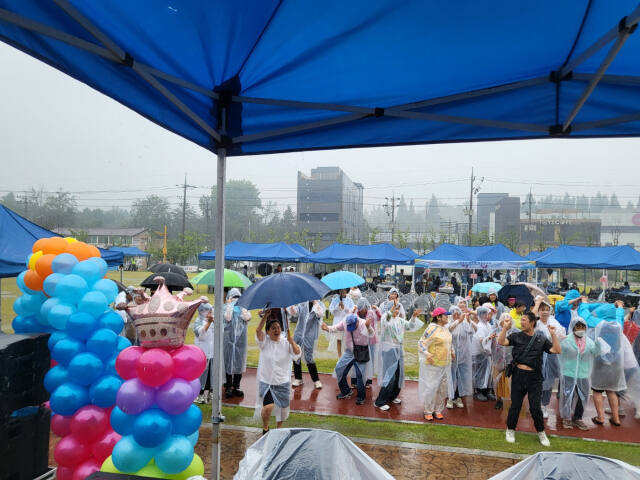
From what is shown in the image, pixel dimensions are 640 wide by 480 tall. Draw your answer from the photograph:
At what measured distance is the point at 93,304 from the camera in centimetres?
380

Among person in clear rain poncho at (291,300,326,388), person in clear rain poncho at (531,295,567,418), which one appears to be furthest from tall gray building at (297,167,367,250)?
person in clear rain poncho at (531,295,567,418)

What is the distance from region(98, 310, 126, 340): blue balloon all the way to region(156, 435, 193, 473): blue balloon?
1.43 metres

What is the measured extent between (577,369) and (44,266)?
22.6ft

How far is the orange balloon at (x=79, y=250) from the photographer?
14.5 ft

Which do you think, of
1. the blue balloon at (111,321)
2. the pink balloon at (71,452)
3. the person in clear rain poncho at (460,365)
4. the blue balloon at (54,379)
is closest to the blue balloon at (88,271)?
the blue balloon at (111,321)

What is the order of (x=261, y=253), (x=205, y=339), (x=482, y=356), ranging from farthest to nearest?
(x=261, y=253) → (x=482, y=356) → (x=205, y=339)

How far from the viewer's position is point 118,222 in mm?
76062

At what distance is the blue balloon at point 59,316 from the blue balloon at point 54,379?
1.24 feet

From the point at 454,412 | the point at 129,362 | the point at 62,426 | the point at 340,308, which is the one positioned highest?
the point at 129,362

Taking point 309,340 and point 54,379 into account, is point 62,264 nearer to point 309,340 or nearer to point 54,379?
point 54,379

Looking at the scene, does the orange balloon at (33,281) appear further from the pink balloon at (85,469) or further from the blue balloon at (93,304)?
the pink balloon at (85,469)

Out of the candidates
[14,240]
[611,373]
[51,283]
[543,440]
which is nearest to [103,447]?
[51,283]

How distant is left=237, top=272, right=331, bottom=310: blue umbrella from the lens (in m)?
4.30

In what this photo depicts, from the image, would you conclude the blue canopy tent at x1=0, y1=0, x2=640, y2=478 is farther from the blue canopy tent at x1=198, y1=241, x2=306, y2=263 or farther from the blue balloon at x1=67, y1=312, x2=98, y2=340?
the blue canopy tent at x1=198, y1=241, x2=306, y2=263
